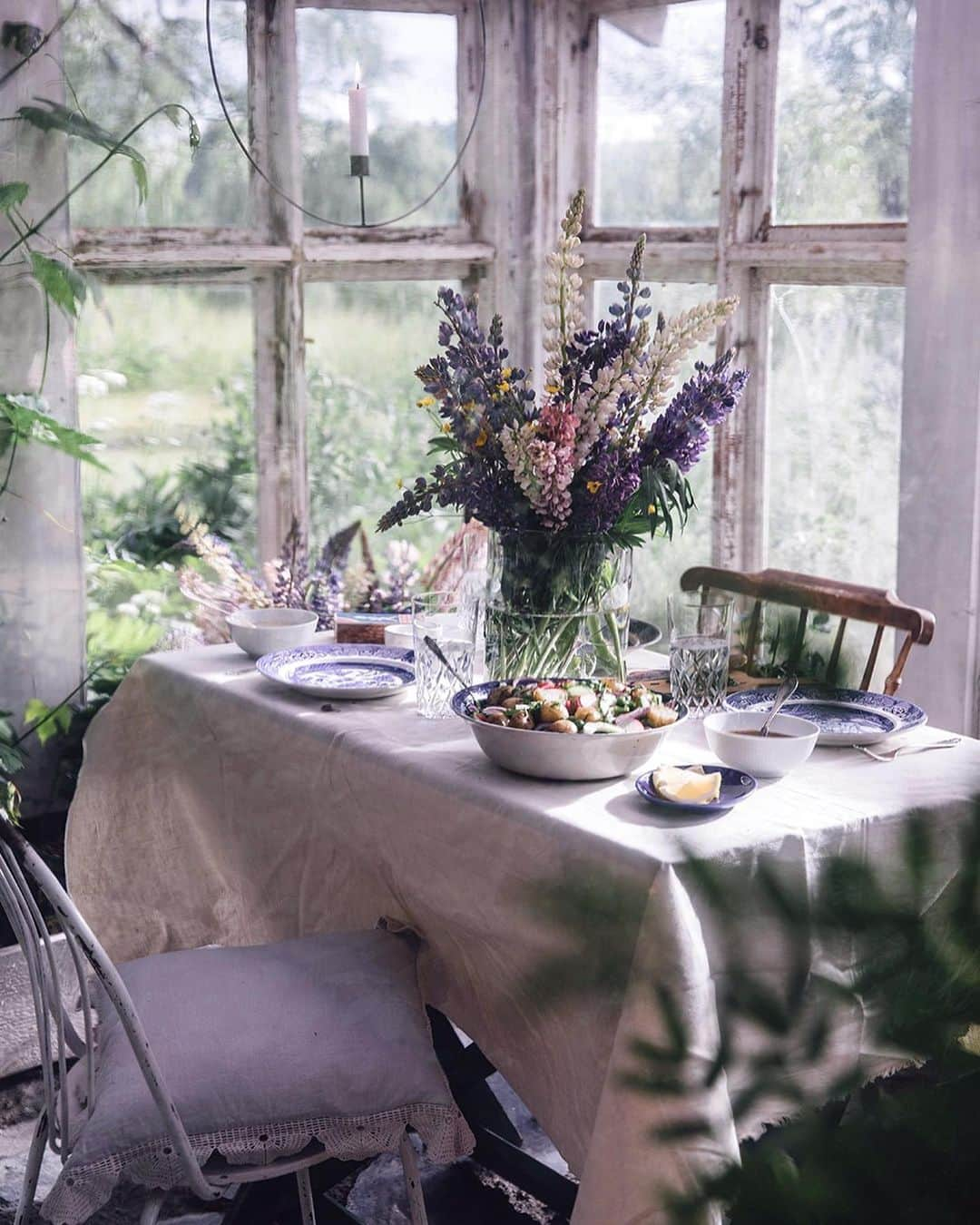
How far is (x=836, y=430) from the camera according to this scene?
2.91 metres

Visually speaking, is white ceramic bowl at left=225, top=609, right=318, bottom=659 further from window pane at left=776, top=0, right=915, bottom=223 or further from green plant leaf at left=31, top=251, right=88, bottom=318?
window pane at left=776, top=0, right=915, bottom=223

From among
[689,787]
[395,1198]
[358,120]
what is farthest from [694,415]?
[395,1198]

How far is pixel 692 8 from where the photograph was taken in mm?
3070

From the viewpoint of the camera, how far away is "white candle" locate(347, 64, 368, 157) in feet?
8.31

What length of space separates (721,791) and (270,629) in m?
0.96

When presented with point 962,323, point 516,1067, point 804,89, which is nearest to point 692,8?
point 804,89

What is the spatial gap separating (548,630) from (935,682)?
0.93 metres

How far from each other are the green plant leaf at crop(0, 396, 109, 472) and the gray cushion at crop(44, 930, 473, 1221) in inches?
48.8

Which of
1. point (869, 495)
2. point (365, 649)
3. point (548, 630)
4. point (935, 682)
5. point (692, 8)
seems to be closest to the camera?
point (548, 630)

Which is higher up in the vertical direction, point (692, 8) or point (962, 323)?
point (692, 8)

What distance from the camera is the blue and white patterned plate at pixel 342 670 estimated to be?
2.16 metres

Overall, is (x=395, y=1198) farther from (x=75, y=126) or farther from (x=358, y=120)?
(x=75, y=126)

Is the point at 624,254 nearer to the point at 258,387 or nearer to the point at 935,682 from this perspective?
the point at 258,387

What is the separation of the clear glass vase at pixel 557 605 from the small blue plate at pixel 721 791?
0.33 metres
